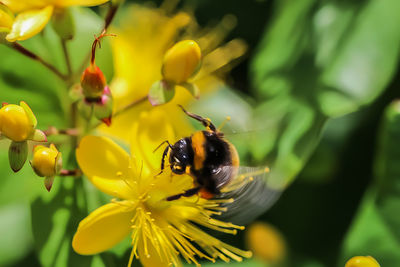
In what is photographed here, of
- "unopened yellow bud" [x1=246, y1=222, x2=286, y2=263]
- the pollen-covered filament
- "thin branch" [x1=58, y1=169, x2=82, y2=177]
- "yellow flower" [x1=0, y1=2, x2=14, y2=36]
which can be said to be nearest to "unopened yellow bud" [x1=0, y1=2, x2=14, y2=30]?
"yellow flower" [x1=0, y1=2, x2=14, y2=36]

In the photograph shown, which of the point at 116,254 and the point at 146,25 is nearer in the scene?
the point at 116,254

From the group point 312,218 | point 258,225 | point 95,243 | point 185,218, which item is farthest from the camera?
point 312,218

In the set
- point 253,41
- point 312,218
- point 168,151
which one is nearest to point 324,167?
point 312,218

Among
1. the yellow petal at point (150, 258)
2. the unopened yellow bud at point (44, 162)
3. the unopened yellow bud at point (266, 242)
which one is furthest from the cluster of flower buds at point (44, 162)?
the unopened yellow bud at point (266, 242)

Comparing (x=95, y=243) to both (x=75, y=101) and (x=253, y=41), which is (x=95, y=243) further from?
(x=253, y=41)

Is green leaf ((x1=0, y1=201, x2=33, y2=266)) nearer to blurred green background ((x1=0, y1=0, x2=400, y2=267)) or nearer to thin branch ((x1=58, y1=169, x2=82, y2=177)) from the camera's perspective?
blurred green background ((x1=0, y1=0, x2=400, y2=267))

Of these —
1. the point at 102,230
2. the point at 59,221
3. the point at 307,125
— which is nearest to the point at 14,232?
the point at 59,221
